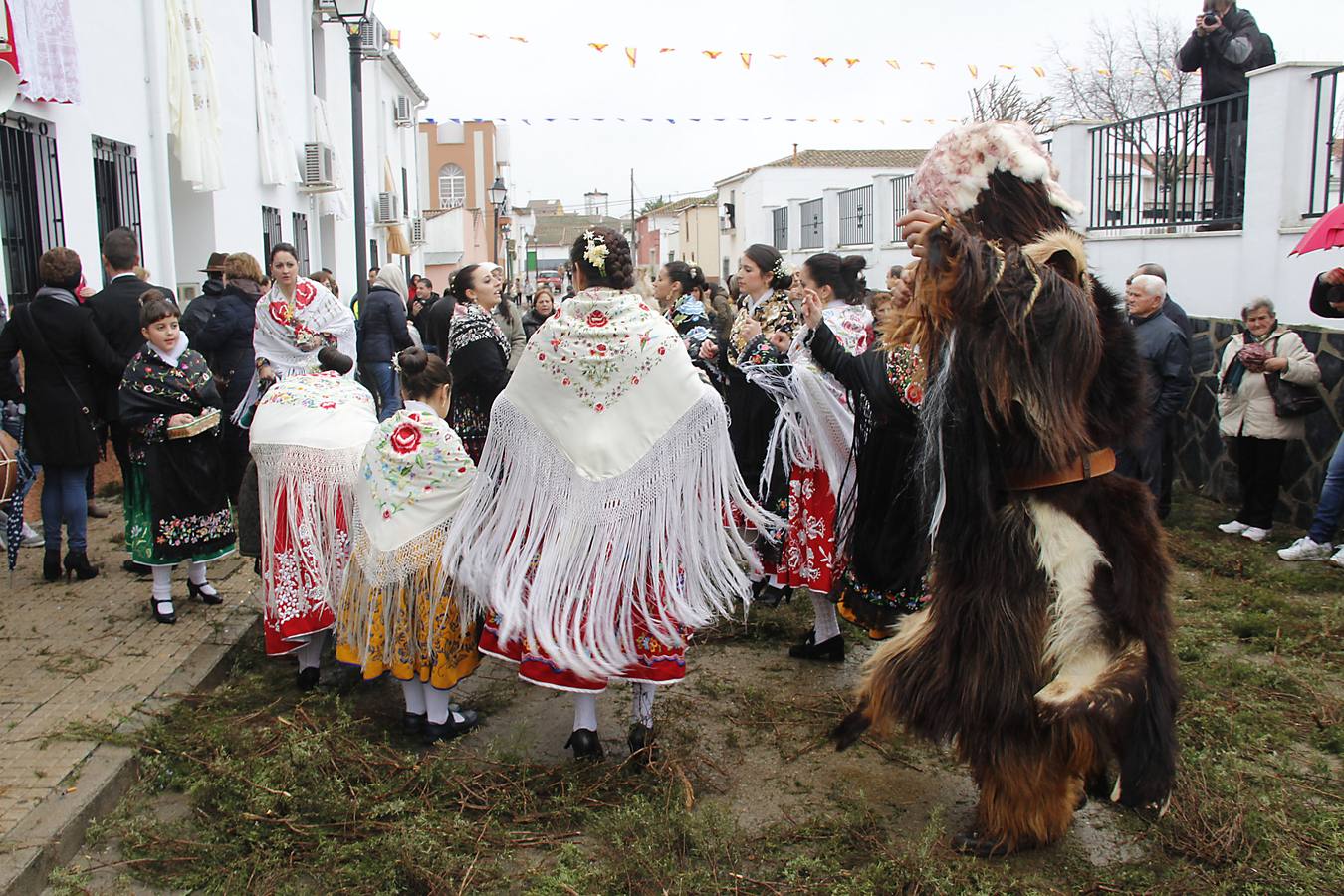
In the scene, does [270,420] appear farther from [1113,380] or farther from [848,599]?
[1113,380]

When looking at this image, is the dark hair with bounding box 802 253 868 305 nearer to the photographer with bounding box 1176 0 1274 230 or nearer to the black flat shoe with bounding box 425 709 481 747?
the black flat shoe with bounding box 425 709 481 747

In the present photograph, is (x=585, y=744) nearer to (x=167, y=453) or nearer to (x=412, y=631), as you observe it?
(x=412, y=631)

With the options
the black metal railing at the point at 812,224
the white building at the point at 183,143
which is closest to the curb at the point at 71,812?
the white building at the point at 183,143

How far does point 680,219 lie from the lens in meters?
57.2

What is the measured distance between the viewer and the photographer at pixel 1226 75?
8898 millimetres

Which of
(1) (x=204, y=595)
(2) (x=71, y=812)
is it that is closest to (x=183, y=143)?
(1) (x=204, y=595)

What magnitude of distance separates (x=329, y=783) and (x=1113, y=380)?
2768mm

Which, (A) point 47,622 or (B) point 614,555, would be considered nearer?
(B) point 614,555

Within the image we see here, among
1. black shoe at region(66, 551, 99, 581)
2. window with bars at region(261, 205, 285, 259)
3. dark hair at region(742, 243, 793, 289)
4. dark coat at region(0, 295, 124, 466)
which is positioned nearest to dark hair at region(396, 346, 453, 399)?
dark hair at region(742, 243, 793, 289)

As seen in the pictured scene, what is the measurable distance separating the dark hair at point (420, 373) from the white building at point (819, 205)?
26.7 feet

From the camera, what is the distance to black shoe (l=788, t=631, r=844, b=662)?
4.90 m

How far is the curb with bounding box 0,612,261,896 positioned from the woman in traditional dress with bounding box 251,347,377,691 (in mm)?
589

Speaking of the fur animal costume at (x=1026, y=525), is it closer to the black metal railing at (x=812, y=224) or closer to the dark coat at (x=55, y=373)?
the dark coat at (x=55, y=373)

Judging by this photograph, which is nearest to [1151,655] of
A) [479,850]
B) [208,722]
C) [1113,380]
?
[1113,380]
